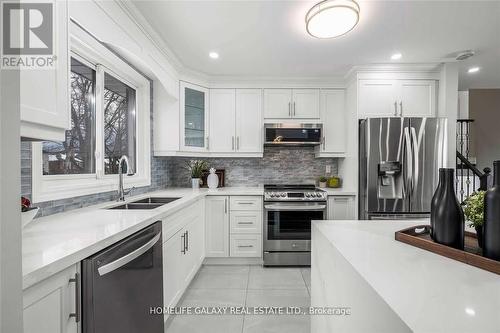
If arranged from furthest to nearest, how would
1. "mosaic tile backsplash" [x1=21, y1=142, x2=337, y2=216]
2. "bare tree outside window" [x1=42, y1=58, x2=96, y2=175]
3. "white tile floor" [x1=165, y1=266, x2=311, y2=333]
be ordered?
"mosaic tile backsplash" [x1=21, y1=142, x2=337, y2=216], "white tile floor" [x1=165, y1=266, x2=311, y2=333], "bare tree outside window" [x1=42, y1=58, x2=96, y2=175]

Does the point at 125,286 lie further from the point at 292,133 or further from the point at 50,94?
the point at 292,133

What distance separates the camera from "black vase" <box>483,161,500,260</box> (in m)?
0.75

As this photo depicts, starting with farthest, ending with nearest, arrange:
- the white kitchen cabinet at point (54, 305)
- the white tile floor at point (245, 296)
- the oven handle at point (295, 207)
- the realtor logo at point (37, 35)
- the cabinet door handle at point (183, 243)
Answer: the oven handle at point (295, 207)
the cabinet door handle at point (183, 243)
the white tile floor at point (245, 296)
the realtor logo at point (37, 35)
the white kitchen cabinet at point (54, 305)

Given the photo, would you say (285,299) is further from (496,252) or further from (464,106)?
(464,106)

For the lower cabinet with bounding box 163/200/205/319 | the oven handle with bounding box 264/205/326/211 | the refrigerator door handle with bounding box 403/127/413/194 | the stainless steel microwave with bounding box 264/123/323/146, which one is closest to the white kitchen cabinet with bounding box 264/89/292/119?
the stainless steel microwave with bounding box 264/123/323/146

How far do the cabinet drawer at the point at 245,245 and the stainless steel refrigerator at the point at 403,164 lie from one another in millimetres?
1389

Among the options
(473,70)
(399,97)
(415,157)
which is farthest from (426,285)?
(473,70)

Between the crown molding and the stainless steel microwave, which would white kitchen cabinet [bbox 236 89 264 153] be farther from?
the crown molding

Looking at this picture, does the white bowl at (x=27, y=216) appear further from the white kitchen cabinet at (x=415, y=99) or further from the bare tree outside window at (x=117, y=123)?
the white kitchen cabinet at (x=415, y=99)

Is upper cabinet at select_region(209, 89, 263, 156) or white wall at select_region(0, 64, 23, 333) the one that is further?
upper cabinet at select_region(209, 89, 263, 156)

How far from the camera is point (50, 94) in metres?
0.97

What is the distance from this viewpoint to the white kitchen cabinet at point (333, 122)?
3373 mm

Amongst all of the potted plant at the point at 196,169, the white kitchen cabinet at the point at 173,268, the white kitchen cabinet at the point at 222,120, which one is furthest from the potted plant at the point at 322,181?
the white kitchen cabinet at the point at 173,268

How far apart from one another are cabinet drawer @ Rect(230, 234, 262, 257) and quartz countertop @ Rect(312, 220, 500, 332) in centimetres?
205
